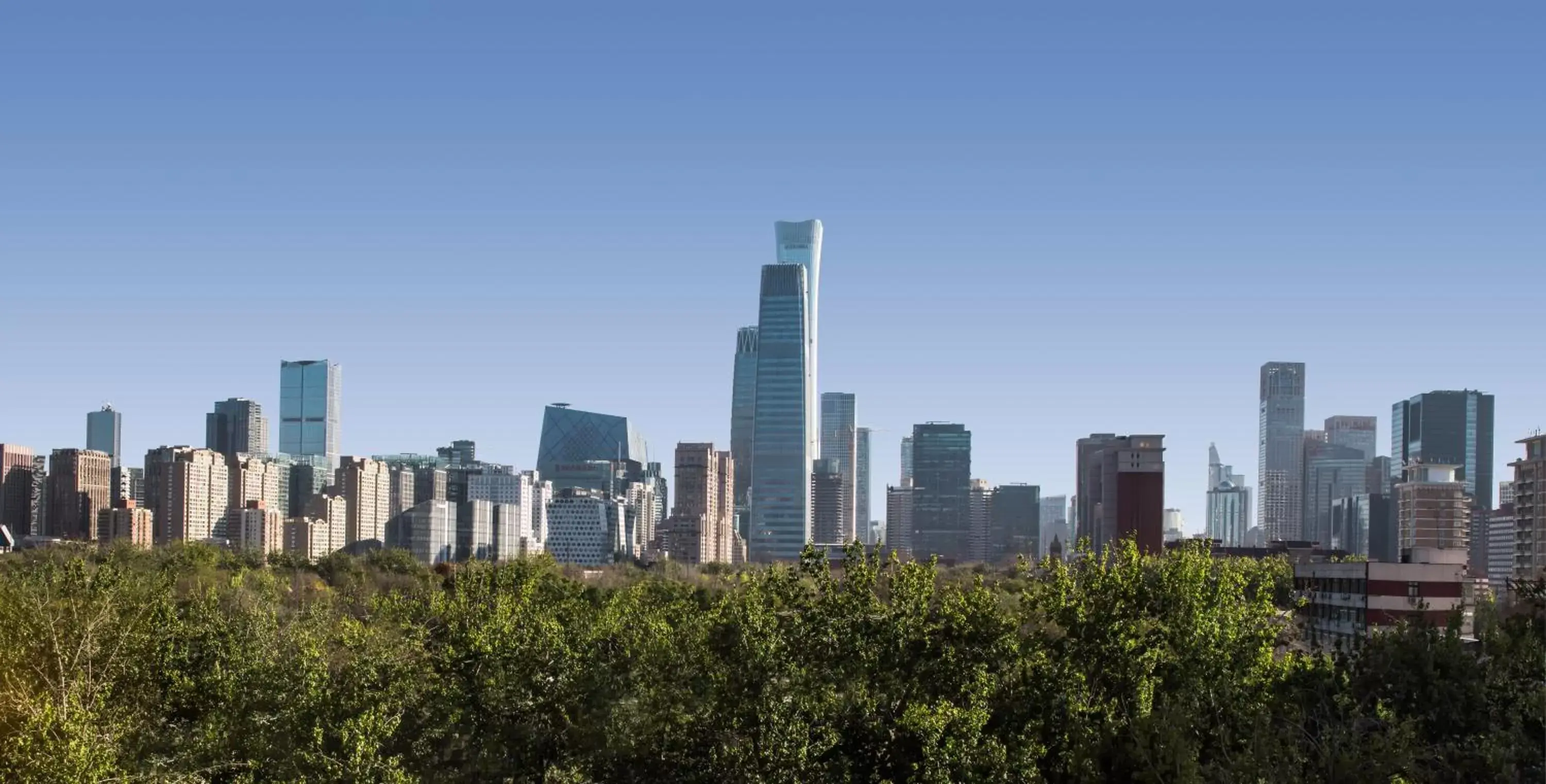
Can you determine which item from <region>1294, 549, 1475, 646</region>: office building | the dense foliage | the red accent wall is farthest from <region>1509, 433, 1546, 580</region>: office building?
the dense foliage

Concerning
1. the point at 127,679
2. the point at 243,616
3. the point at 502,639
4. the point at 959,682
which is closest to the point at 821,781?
the point at 959,682

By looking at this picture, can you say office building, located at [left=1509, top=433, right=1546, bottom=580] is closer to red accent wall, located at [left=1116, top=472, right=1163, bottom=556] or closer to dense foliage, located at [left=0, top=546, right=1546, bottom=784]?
red accent wall, located at [left=1116, top=472, right=1163, bottom=556]

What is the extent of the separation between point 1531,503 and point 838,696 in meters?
129

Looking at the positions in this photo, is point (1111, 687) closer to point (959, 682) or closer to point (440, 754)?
point (959, 682)

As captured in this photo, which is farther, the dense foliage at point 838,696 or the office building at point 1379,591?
the office building at point 1379,591

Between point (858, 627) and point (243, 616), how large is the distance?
23.2 metres

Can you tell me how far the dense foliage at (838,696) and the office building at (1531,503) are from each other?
110 meters

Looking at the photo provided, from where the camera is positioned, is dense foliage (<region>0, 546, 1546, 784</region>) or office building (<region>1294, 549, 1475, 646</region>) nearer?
dense foliage (<region>0, 546, 1546, 784</region>)

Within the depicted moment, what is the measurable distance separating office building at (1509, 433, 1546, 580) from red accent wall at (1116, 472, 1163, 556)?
31187 mm

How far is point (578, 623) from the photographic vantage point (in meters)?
46.1

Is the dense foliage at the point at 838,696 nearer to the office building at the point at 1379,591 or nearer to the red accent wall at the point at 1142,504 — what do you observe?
the office building at the point at 1379,591

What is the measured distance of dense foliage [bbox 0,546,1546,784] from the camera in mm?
30531

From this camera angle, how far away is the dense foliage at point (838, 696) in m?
30.5

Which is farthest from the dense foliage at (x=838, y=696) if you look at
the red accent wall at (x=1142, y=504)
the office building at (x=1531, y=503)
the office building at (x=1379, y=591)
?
the office building at (x=1531, y=503)
